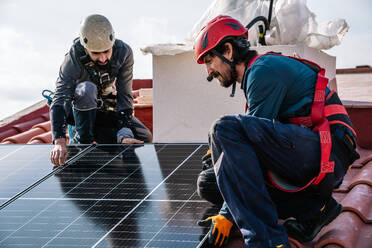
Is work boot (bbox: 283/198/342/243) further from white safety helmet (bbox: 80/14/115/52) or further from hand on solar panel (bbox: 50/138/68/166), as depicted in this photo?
white safety helmet (bbox: 80/14/115/52)

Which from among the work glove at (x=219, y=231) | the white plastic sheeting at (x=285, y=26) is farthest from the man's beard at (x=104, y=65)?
the work glove at (x=219, y=231)

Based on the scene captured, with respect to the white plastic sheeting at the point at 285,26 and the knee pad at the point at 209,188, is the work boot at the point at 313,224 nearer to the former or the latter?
the knee pad at the point at 209,188

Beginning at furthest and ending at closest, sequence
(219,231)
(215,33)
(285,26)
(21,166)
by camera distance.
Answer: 1. (285,26)
2. (21,166)
3. (215,33)
4. (219,231)

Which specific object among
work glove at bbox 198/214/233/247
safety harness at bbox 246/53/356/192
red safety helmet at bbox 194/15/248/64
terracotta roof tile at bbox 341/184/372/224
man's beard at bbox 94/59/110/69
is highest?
red safety helmet at bbox 194/15/248/64

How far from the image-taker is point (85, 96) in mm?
7035

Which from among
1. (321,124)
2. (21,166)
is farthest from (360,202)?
(21,166)

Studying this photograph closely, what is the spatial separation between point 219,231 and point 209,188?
0.56m

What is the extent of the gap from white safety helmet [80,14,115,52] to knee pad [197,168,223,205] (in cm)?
293

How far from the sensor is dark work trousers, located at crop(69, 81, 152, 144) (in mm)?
7062

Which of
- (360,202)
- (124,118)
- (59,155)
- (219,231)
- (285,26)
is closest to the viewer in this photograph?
Answer: (219,231)

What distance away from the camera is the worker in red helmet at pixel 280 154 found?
3.53 meters

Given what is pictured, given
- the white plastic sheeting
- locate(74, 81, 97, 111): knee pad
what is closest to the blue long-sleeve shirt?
the white plastic sheeting

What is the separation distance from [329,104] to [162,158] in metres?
2.33

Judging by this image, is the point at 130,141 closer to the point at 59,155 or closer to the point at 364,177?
the point at 59,155
